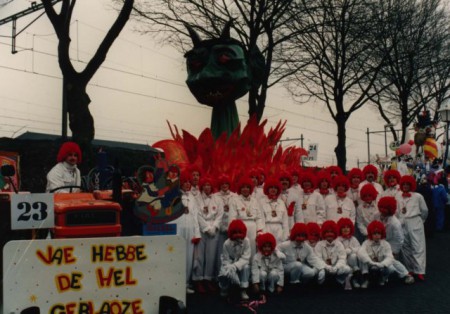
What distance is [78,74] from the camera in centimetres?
1308

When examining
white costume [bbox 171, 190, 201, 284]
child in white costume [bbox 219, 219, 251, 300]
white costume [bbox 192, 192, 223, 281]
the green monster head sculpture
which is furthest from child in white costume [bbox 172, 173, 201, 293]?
the green monster head sculpture

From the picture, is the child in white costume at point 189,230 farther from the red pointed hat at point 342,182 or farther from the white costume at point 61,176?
the red pointed hat at point 342,182

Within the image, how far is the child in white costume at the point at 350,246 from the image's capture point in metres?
8.47

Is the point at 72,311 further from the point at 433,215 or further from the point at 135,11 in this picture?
the point at 135,11

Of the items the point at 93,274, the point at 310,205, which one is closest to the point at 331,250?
the point at 310,205

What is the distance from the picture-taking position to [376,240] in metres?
8.59

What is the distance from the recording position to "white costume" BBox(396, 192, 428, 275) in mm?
9219

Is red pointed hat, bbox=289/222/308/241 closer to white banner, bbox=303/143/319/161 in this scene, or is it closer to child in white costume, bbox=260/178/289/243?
child in white costume, bbox=260/178/289/243

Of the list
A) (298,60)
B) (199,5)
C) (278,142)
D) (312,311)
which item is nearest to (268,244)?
(312,311)

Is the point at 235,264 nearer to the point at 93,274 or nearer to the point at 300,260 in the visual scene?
the point at 300,260

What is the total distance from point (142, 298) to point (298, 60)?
17.3 meters

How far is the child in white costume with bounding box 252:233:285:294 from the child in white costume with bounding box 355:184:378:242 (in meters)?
1.97

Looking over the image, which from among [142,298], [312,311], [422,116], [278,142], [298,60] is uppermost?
[298,60]

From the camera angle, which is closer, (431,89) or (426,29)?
(426,29)
